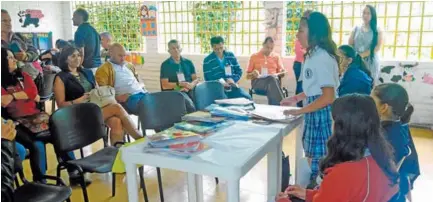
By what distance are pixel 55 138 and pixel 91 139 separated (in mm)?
304

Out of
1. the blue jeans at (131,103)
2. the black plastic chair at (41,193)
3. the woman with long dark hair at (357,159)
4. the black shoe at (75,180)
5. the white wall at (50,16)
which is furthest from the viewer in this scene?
the white wall at (50,16)

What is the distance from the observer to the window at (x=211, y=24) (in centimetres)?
593

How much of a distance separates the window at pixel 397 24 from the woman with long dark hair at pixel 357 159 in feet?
12.3

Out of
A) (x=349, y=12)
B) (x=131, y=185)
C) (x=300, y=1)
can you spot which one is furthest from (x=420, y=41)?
(x=131, y=185)

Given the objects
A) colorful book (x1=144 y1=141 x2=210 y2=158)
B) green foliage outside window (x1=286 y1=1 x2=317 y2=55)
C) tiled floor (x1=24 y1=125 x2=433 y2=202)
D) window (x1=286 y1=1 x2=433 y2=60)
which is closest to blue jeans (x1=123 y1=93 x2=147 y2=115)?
tiled floor (x1=24 y1=125 x2=433 y2=202)

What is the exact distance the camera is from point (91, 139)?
8.36 feet

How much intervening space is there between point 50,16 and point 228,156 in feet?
24.0

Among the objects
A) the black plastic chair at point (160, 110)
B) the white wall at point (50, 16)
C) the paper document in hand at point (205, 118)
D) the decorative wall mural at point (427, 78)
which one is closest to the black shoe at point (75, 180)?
the black plastic chair at point (160, 110)

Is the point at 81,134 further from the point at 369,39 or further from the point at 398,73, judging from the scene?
the point at 398,73

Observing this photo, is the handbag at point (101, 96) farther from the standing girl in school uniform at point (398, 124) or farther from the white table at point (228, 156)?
the standing girl in school uniform at point (398, 124)

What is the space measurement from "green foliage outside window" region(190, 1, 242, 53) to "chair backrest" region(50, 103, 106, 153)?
3939 millimetres

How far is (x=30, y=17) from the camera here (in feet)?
23.9

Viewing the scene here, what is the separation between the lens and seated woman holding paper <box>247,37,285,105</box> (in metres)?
4.64

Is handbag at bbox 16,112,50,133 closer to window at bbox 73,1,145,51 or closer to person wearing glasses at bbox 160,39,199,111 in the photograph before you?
person wearing glasses at bbox 160,39,199,111
